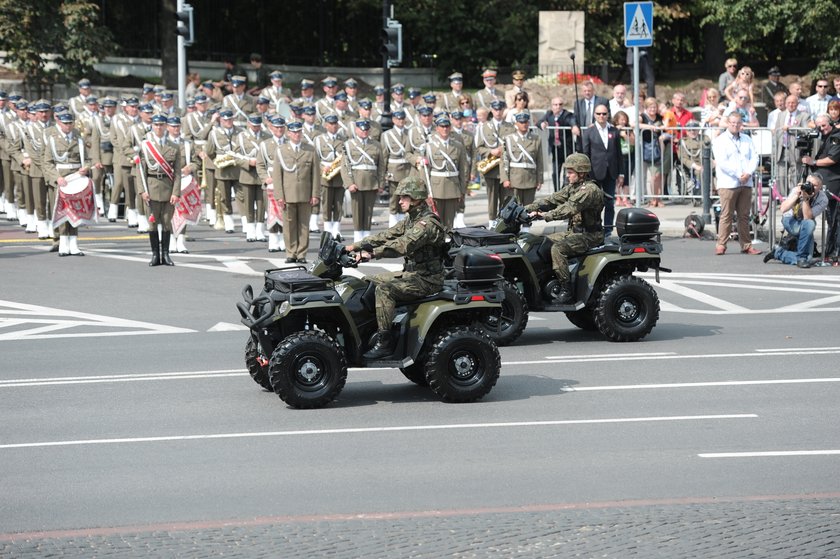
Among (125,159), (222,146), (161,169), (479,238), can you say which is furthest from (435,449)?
(125,159)

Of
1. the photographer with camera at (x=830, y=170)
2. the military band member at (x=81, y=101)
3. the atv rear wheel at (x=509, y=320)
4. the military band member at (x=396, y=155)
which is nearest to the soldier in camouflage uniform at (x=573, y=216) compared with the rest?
the atv rear wheel at (x=509, y=320)

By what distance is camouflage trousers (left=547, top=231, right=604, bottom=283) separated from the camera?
14.0 meters

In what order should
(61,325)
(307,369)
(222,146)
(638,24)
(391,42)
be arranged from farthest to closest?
(391,42)
(222,146)
(638,24)
(61,325)
(307,369)

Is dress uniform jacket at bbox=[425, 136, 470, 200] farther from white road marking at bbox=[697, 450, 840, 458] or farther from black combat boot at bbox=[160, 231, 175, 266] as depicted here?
white road marking at bbox=[697, 450, 840, 458]

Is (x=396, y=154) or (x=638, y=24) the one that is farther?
(x=396, y=154)

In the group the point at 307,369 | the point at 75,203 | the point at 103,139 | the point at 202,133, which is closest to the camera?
the point at 307,369

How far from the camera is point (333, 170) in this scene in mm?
→ 22719

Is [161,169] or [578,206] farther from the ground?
[161,169]

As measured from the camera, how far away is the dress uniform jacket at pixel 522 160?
21750mm

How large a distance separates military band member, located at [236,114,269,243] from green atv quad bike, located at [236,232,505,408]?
11902 millimetres

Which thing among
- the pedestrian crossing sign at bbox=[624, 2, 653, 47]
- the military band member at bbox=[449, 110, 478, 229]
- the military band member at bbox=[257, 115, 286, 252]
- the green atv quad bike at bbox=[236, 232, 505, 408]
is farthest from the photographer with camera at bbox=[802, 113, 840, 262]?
the green atv quad bike at bbox=[236, 232, 505, 408]

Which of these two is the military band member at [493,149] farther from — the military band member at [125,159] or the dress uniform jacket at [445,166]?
the military band member at [125,159]

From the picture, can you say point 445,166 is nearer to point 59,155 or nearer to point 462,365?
point 59,155

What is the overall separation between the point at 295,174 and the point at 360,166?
81.1 inches
